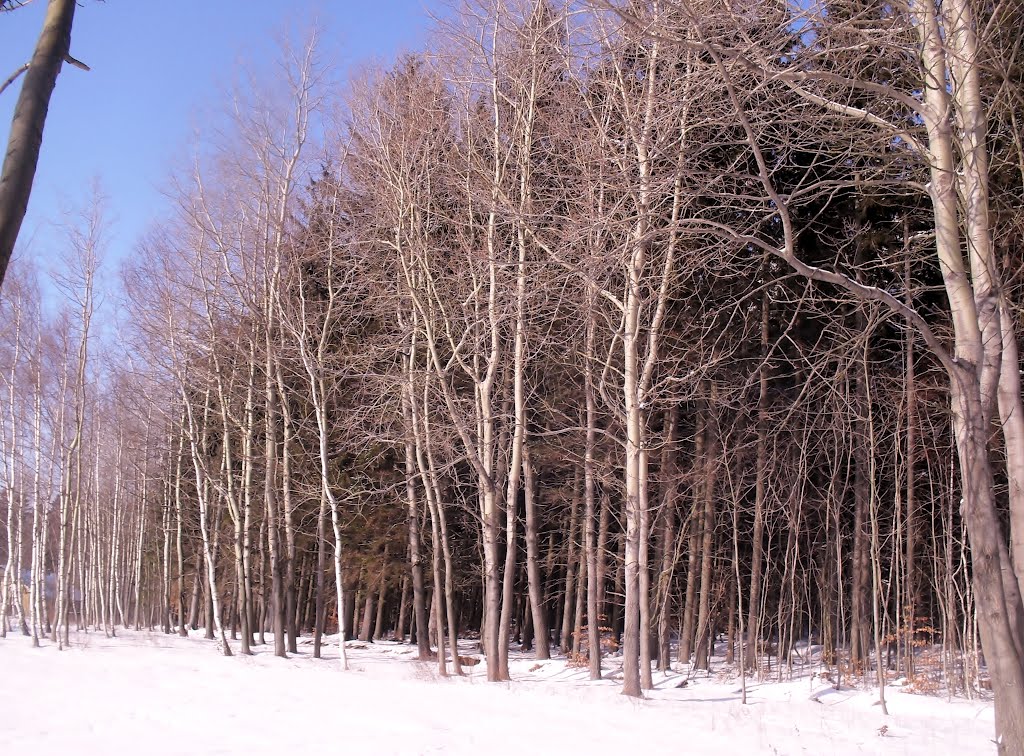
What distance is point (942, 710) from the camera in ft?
37.7

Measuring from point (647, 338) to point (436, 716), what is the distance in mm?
9232

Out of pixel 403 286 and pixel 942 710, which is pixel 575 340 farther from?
pixel 942 710

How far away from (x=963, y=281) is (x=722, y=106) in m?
6.73

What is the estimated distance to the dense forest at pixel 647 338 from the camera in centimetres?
711

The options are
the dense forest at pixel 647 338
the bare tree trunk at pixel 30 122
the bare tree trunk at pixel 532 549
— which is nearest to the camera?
the bare tree trunk at pixel 30 122

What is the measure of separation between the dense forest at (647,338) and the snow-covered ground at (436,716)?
1.27 metres

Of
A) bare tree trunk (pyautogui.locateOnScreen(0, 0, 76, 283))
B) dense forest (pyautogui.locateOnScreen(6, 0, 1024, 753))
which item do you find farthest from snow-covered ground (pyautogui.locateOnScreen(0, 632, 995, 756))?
bare tree trunk (pyautogui.locateOnScreen(0, 0, 76, 283))

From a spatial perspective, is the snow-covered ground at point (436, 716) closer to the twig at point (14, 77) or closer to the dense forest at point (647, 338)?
Answer: the dense forest at point (647, 338)

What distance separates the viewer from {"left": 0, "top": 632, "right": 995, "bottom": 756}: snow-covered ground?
8.41 meters

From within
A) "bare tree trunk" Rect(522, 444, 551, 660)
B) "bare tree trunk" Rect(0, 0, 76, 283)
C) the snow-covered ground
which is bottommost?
the snow-covered ground

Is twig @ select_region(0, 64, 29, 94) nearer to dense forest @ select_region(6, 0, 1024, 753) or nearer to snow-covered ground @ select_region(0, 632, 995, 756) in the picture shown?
dense forest @ select_region(6, 0, 1024, 753)

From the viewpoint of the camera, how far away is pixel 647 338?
17.0 meters

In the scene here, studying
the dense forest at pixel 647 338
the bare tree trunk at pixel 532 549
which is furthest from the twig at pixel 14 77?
the bare tree trunk at pixel 532 549

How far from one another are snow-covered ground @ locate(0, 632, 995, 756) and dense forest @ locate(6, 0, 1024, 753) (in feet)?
4.15
